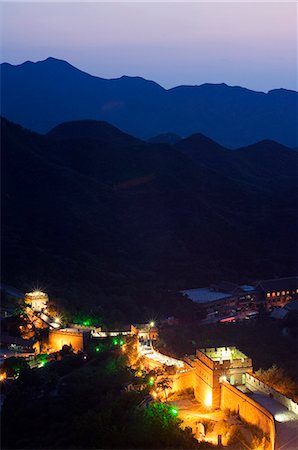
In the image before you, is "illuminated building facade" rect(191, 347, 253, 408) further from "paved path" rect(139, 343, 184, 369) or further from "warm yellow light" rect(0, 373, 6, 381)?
"warm yellow light" rect(0, 373, 6, 381)

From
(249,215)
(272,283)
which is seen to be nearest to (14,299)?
(272,283)

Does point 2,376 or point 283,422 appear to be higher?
point 2,376

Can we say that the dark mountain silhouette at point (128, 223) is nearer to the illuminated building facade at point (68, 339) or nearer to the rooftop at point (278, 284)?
the rooftop at point (278, 284)

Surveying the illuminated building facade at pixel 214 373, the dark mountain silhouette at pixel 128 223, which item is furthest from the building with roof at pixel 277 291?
the illuminated building facade at pixel 214 373

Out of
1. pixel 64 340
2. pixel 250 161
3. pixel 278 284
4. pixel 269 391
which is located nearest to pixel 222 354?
pixel 269 391

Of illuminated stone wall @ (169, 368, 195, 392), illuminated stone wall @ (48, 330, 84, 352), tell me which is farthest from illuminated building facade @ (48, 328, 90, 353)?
illuminated stone wall @ (169, 368, 195, 392)

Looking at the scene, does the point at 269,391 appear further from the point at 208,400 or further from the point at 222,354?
the point at 222,354
